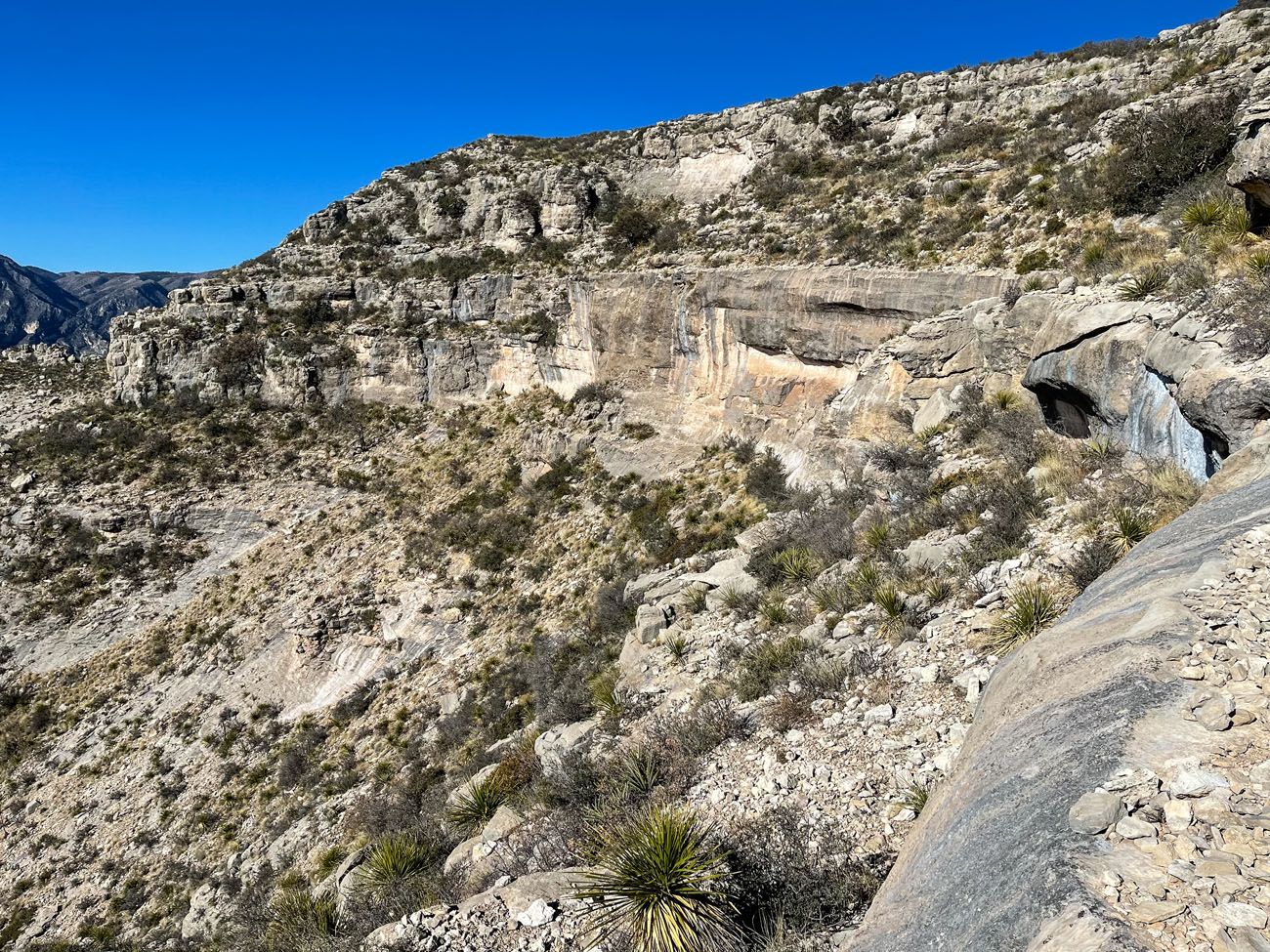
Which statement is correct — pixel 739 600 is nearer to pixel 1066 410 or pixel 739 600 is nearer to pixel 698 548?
pixel 698 548

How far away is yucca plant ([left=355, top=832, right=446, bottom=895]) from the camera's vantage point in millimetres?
7480

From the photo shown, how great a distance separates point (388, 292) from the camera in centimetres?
3186

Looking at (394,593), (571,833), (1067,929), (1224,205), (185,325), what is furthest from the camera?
(185,325)

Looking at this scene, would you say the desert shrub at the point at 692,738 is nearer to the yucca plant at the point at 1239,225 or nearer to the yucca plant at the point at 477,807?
the yucca plant at the point at 477,807

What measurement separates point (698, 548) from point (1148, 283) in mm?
10519

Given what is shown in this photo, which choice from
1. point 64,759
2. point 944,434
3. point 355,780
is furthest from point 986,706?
point 64,759

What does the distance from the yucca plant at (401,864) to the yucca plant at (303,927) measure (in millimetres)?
486

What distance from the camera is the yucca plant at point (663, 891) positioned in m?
4.29

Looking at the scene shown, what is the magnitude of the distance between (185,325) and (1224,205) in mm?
38135

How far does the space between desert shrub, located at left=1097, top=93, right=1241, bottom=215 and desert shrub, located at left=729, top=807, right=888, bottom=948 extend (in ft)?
49.4

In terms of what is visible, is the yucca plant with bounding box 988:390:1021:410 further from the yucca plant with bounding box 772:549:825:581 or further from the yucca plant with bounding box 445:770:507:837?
the yucca plant with bounding box 445:770:507:837

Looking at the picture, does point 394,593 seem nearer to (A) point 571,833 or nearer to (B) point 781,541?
(B) point 781,541

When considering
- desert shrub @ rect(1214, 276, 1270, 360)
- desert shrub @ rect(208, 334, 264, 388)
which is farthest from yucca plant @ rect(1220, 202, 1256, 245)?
desert shrub @ rect(208, 334, 264, 388)

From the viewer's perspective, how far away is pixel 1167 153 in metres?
13.1
